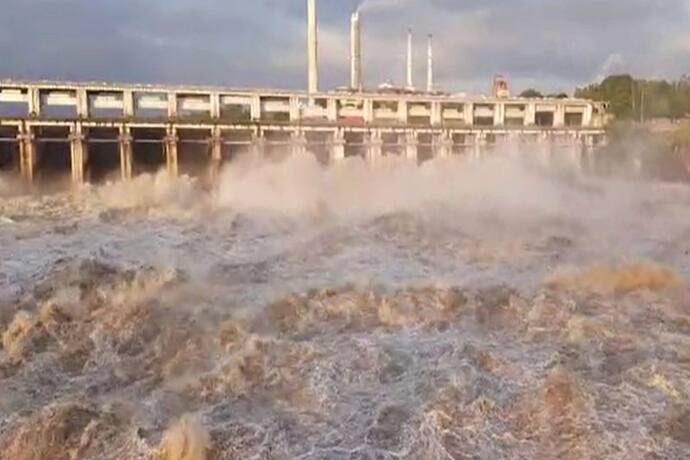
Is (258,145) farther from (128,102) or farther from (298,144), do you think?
(128,102)

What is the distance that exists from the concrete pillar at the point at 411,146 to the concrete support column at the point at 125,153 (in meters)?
16.2

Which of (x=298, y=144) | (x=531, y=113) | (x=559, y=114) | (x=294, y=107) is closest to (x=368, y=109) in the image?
(x=294, y=107)

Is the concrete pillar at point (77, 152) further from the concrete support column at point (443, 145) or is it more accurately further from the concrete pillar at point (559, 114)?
the concrete pillar at point (559, 114)

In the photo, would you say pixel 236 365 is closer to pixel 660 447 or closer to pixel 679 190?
pixel 660 447

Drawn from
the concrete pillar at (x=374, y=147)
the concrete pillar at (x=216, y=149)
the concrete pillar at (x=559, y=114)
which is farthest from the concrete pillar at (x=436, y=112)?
the concrete pillar at (x=216, y=149)

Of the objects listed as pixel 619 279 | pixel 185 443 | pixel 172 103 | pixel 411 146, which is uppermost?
pixel 172 103

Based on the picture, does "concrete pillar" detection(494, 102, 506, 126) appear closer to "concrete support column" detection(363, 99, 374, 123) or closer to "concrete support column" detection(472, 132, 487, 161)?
"concrete support column" detection(472, 132, 487, 161)

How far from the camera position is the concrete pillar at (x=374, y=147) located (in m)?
44.6

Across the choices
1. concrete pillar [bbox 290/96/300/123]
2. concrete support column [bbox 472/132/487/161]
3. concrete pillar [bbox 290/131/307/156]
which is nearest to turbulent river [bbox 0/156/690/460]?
concrete pillar [bbox 290/131/307/156]

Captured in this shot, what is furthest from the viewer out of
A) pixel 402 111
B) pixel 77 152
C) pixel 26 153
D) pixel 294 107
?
pixel 402 111

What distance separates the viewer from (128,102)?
4159 centimetres

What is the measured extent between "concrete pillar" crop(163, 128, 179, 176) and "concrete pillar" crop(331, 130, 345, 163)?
8955 millimetres

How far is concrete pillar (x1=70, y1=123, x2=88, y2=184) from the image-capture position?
3794 cm

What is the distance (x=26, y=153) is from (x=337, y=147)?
54.1ft
